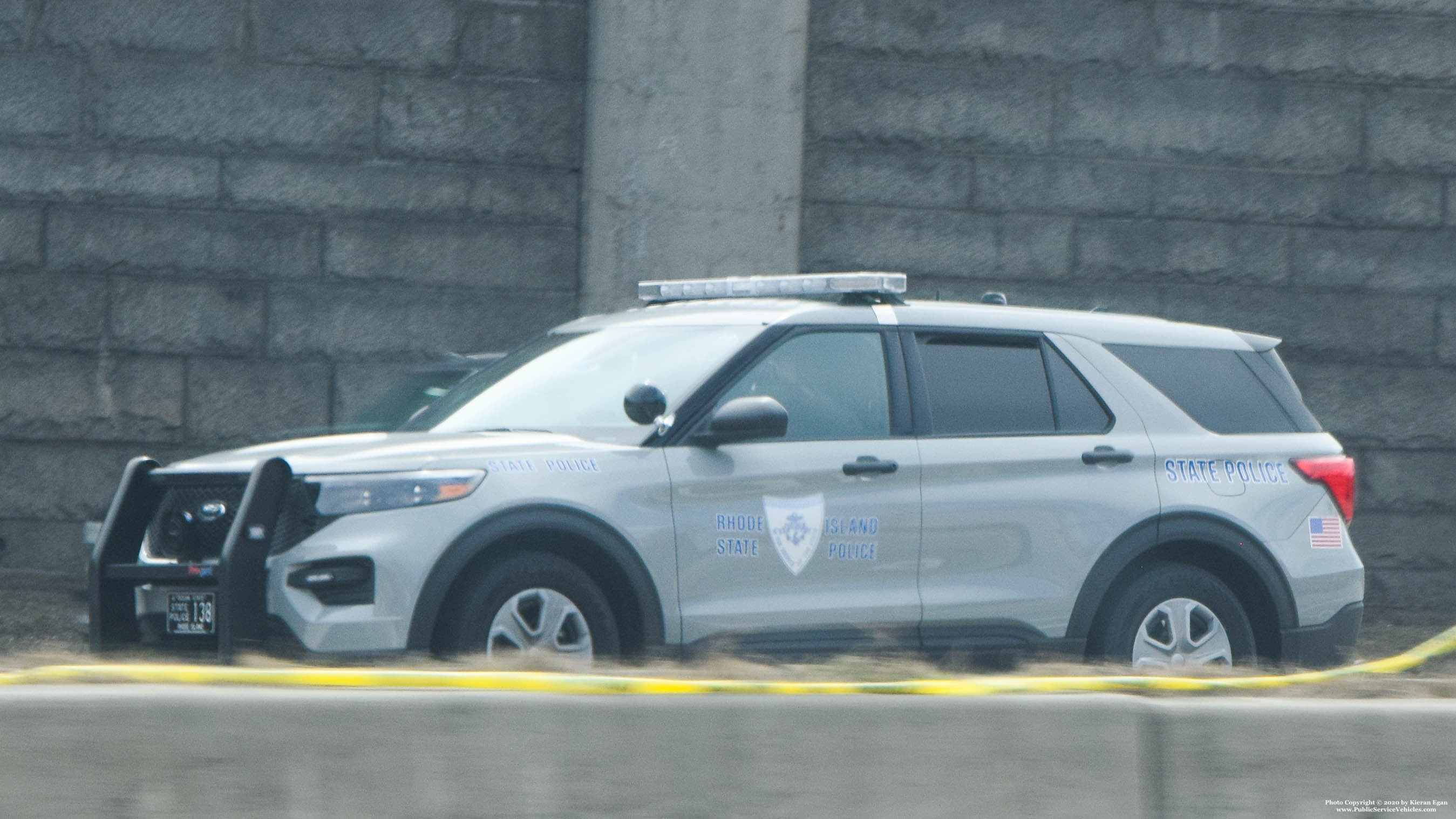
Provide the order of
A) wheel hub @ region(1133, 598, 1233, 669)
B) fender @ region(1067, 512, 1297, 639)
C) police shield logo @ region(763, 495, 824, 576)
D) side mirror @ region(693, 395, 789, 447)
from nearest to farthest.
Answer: side mirror @ region(693, 395, 789, 447)
police shield logo @ region(763, 495, 824, 576)
fender @ region(1067, 512, 1297, 639)
wheel hub @ region(1133, 598, 1233, 669)

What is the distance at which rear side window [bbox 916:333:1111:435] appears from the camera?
642 cm

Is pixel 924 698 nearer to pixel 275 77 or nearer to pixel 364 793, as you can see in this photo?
pixel 364 793

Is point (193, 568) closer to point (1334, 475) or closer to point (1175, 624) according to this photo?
point (1175, 624)

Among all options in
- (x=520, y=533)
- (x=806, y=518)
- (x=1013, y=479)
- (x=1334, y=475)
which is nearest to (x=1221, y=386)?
(x=1334, y=475)

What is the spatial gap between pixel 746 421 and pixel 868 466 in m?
0.53

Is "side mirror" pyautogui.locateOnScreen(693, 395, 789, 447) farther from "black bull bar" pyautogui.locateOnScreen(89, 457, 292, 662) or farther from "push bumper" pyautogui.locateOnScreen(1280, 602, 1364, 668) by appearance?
"push bumper" pyautogui.locateOnScreen(1280, 602, 1364, 668)

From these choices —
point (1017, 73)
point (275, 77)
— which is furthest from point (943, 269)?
Result: point (275, 77)

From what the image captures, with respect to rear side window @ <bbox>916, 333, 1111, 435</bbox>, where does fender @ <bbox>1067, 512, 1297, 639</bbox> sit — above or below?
below

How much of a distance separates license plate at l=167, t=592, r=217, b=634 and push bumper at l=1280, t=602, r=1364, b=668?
3.87m

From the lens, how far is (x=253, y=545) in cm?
541

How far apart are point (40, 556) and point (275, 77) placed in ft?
10.1

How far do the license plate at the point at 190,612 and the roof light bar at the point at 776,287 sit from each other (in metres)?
2.33

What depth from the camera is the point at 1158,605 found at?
6492mm

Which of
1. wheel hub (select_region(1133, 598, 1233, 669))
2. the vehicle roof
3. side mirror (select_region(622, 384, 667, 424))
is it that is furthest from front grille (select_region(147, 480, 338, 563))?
wheel hub (select_region(1133, 598, 1233, 669))
